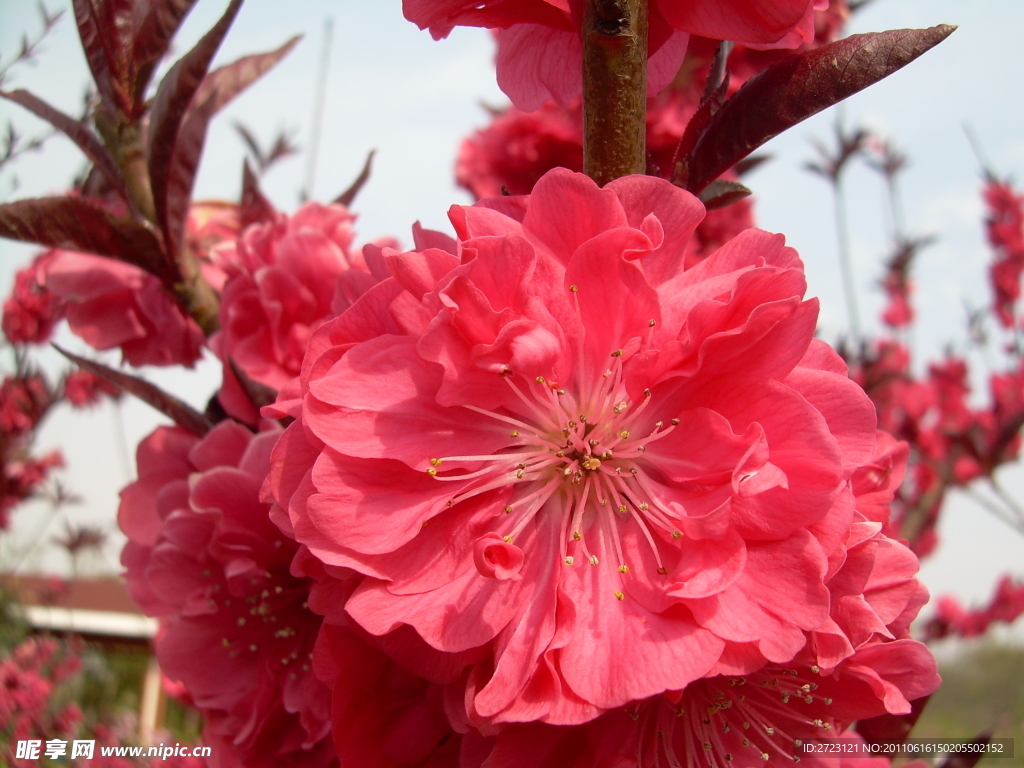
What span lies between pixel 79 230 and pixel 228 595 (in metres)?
0.56

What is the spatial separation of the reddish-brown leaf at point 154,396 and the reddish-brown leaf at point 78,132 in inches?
11.0

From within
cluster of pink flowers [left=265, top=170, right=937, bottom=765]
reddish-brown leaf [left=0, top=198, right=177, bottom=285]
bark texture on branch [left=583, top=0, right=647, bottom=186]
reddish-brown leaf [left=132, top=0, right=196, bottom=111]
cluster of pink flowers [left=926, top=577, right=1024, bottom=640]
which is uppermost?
reddish-brown leaf [left=132, top=0, right=196, bottom=111]

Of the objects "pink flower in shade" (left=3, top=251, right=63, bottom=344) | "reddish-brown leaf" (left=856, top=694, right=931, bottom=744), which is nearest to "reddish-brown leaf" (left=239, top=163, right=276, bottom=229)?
"reddish-brown leaf" (left=856, top=694, right=931, bottom=744)

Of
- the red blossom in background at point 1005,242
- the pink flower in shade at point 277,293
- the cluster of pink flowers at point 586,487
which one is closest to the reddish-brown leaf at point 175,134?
the pink flower in shade at point 277,293

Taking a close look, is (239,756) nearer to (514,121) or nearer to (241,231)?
(241,231)

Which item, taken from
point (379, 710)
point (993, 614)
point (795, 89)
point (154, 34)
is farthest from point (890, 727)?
point (993, 614)

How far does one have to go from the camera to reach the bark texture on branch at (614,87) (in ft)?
2.43

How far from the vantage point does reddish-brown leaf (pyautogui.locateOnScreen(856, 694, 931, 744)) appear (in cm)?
106

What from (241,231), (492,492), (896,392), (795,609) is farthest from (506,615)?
(896,392)

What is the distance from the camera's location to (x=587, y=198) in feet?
2.40

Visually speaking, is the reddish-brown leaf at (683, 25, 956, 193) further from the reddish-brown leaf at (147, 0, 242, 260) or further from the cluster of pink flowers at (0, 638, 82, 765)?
the cluster of pink flowers at (0, 638, 82, 765)

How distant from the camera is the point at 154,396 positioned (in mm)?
1131

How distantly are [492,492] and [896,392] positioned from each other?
3.65m

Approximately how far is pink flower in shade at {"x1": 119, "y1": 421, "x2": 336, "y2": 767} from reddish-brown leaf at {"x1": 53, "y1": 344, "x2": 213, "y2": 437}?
0.13 ft
